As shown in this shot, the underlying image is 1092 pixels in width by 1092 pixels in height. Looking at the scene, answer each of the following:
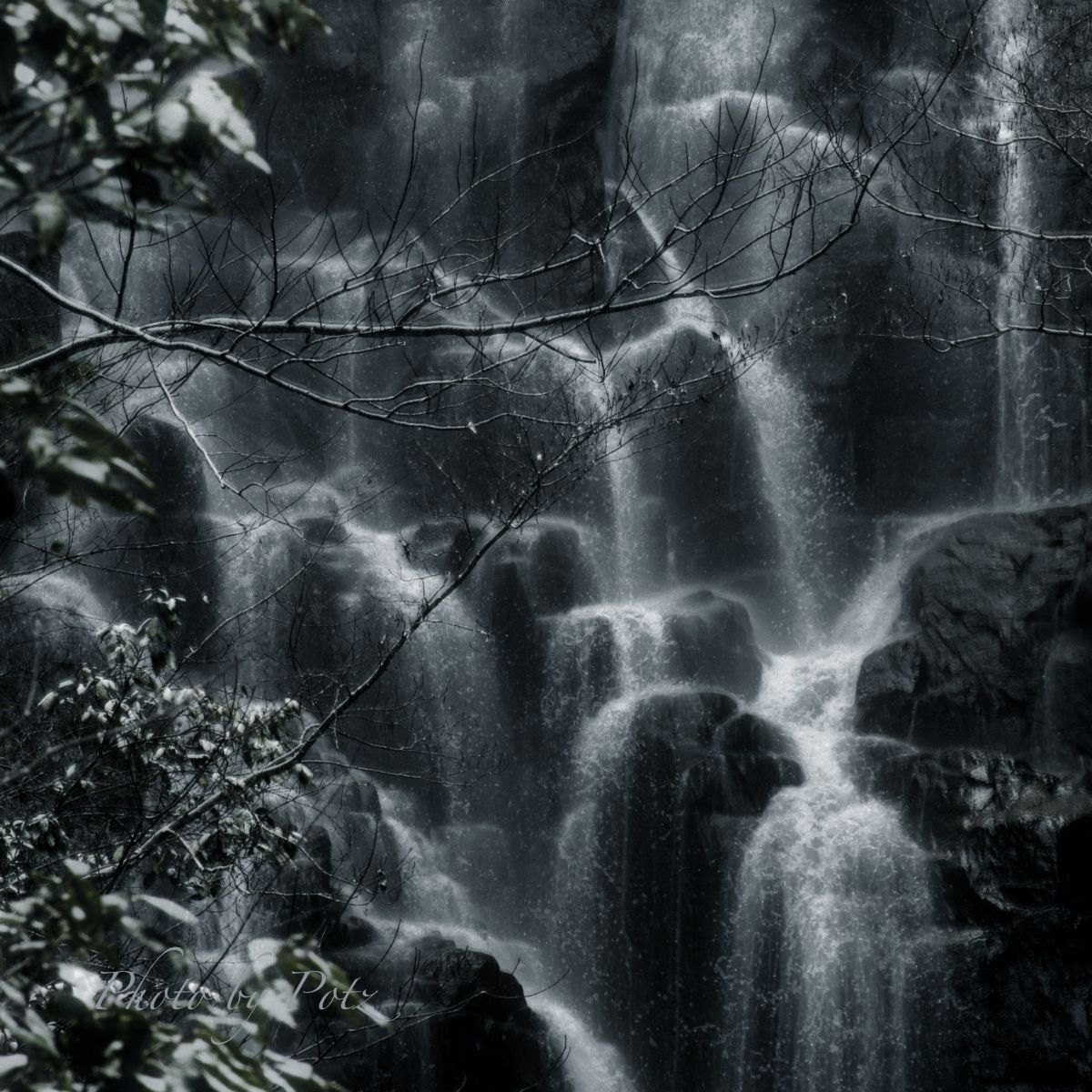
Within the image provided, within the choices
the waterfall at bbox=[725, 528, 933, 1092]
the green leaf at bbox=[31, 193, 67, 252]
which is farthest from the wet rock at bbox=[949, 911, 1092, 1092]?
the green leaf at bbox=[31, 193, 67, 252]

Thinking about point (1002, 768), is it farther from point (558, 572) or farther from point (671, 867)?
point (558, 572)

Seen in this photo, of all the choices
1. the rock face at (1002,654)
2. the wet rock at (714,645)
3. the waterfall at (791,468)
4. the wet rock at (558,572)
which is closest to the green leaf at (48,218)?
the rock face at (1002,654)

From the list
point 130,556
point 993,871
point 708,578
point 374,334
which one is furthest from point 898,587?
point 374,334

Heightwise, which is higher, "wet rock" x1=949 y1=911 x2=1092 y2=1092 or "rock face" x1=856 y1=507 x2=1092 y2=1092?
"rock face" x1=856 y1=507 x2=1092 y2=1092

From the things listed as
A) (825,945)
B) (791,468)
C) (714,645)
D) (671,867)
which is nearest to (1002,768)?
(825,945)

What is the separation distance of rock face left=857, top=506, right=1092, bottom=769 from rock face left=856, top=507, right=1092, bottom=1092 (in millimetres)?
13

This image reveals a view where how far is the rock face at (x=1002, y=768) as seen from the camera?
415 inches

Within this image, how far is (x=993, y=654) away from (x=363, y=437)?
9061 mm

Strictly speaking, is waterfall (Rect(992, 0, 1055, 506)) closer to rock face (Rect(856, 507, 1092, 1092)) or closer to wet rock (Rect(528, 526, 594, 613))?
rock face (Rect(856, 507, 1092, 1092))

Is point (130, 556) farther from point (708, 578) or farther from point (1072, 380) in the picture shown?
point (1072, 380)

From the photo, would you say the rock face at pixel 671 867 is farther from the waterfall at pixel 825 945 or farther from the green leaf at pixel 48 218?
the green leaf at pixel 48 218

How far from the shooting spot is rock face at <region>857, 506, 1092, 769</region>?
13.0 metres

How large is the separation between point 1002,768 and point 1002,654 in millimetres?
2088

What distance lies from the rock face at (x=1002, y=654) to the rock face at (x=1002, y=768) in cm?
1
